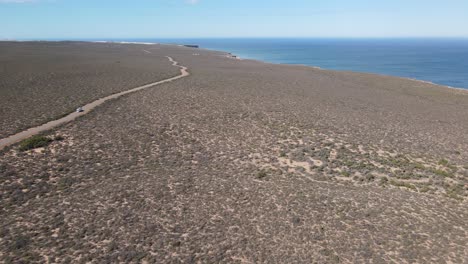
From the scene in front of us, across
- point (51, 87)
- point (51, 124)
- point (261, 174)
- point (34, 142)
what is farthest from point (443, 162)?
point (51, 87)

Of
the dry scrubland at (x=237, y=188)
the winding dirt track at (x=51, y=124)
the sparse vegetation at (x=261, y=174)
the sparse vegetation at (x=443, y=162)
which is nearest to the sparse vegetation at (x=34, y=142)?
the dry scrubland at (x=237, y=188)

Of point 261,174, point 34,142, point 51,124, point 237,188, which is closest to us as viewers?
point 237,188

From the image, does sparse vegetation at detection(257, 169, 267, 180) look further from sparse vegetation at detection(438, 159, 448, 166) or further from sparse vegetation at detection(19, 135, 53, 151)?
sparse vegetation at detection(19, 135, 53, 151)

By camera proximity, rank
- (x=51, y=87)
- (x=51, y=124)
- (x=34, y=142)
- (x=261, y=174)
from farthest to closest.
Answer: (x=51, y=87) < (x=51, y=124) < (x=34, y=142) < (x=261, y=174)

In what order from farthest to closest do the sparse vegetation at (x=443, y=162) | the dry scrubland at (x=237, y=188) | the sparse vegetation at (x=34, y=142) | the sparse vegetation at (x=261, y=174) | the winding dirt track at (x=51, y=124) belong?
the winding dirt track at (x=51, y=124) < the sparse vegetation at (x=443, y=162) < the sparse vegetation at (x=34, y=142) < the sparse vegetation at (x=261, y=174) < the dry scrubland at (x=237, y=188)

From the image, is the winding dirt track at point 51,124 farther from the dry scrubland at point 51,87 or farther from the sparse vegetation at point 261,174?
the sparse vegetation at point 261,174

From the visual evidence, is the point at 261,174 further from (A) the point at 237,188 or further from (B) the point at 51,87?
(B) the point at 51,87

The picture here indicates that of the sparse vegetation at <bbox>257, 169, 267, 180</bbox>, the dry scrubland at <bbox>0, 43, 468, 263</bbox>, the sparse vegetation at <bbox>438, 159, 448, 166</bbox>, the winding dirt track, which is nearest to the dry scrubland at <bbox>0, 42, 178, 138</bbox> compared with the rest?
the winding dirt track

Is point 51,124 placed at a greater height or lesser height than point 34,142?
lesser

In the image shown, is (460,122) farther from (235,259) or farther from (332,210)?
(235,259)
